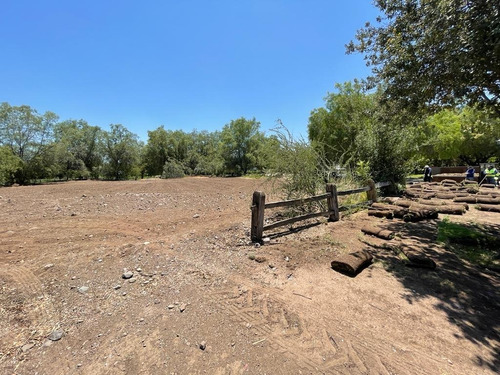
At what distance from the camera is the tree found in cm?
399

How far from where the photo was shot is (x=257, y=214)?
518 cm

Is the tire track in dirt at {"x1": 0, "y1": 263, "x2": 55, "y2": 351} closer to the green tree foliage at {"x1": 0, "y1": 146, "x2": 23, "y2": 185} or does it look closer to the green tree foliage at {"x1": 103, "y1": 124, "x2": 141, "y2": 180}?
the green tree foliage at {"x1": 0, "y1": 146, "x2": 23, "y2": 185}

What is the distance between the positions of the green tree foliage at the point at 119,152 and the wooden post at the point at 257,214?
37.3m

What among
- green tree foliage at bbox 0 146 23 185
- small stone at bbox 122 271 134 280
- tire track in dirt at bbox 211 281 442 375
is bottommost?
tire track in dirt at bbox 211 281 442 375

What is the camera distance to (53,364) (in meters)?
2.25

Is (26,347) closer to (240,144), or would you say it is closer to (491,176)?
(491,176)

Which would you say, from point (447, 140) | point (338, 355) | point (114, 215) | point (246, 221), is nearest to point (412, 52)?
point (246, 221)

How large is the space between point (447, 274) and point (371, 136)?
9092 mm

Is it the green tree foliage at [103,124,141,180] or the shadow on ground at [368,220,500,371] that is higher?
the green tree foliage at [103,124,141,180]

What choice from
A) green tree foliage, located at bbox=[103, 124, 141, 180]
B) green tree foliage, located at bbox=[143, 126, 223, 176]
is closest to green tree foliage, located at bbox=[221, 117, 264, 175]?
green tree foliage, located at bbox=[143, 126, 223, 176]

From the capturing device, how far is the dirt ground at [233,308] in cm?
227

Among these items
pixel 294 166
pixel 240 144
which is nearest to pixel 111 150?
pixel 240 144

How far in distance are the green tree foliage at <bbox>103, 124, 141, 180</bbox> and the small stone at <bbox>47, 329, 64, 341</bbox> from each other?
38517 millimetres

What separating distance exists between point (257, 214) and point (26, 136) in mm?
30294
